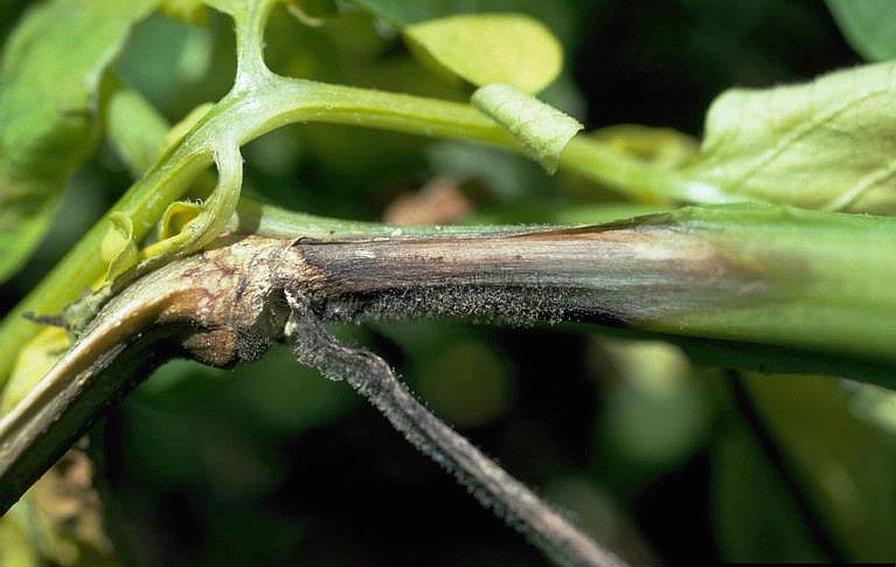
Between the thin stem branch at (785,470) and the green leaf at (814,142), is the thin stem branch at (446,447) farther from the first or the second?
the thin stem branch at (785,470)

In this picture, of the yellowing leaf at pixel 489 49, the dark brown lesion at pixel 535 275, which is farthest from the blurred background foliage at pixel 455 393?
the dark brown lesion at pixel 535 275

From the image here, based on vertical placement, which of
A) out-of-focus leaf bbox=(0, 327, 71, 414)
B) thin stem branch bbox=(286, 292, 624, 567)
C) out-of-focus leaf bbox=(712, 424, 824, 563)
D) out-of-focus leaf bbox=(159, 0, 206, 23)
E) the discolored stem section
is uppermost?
out-of-focus leaf bbox=(159, 0, 206, 23)

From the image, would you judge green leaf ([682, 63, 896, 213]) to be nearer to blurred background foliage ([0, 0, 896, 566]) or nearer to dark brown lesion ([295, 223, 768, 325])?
dark brown lesion ([295, 223, 768, 325])

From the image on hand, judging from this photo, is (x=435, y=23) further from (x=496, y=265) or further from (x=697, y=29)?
(x=697, y=29)

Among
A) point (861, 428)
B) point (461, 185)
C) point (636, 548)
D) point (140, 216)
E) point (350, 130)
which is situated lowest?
point (636, 548)

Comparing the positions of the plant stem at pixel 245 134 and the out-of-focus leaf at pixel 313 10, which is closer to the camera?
the plant stem at pixel 245 134

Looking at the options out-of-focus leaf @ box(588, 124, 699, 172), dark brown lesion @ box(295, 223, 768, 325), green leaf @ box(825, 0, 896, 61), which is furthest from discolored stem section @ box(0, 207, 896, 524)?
out-of-focus leaf @ box(588, 124, 699, 172)

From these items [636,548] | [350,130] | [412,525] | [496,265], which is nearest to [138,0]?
[350,130]
